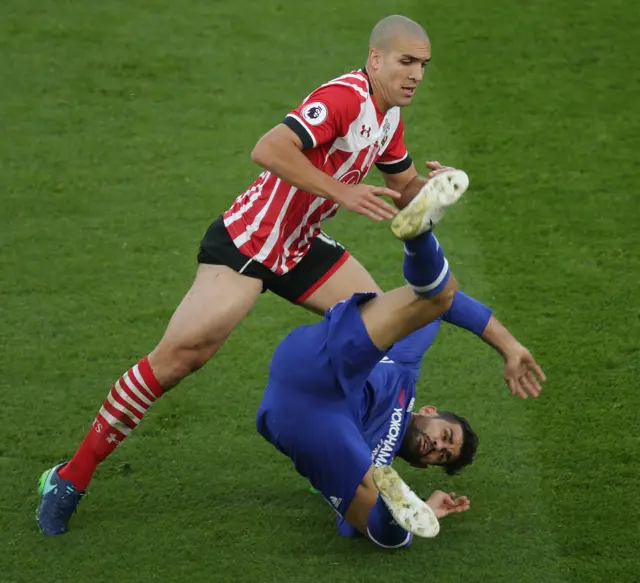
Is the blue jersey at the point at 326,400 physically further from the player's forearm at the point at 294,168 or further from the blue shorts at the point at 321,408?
the player's forearm at the point at 294,168

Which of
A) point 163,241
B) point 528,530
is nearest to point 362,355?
point 528,530

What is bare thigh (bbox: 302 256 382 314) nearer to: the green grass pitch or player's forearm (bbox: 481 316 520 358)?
player's forearm (bbox: 481 316 520 358)

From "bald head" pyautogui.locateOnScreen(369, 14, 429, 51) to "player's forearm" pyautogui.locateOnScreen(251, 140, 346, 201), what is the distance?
589 millimetres

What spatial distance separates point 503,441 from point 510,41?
4.11 m

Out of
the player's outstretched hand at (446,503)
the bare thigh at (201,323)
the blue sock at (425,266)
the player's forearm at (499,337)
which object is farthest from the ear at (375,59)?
the player's outstretched hand at (446,503)

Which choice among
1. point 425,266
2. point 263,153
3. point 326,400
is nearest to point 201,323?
point 326,400

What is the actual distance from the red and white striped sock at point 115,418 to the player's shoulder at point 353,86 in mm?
1295

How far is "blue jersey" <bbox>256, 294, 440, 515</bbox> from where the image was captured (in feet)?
14.2

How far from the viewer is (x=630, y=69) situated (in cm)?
820

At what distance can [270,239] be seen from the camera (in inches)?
188

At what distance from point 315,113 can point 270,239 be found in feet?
1.89

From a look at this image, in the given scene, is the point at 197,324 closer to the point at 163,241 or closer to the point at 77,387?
the point at 77,387

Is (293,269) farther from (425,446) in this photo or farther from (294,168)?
(425,446)

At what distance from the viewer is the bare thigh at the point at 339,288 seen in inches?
194
